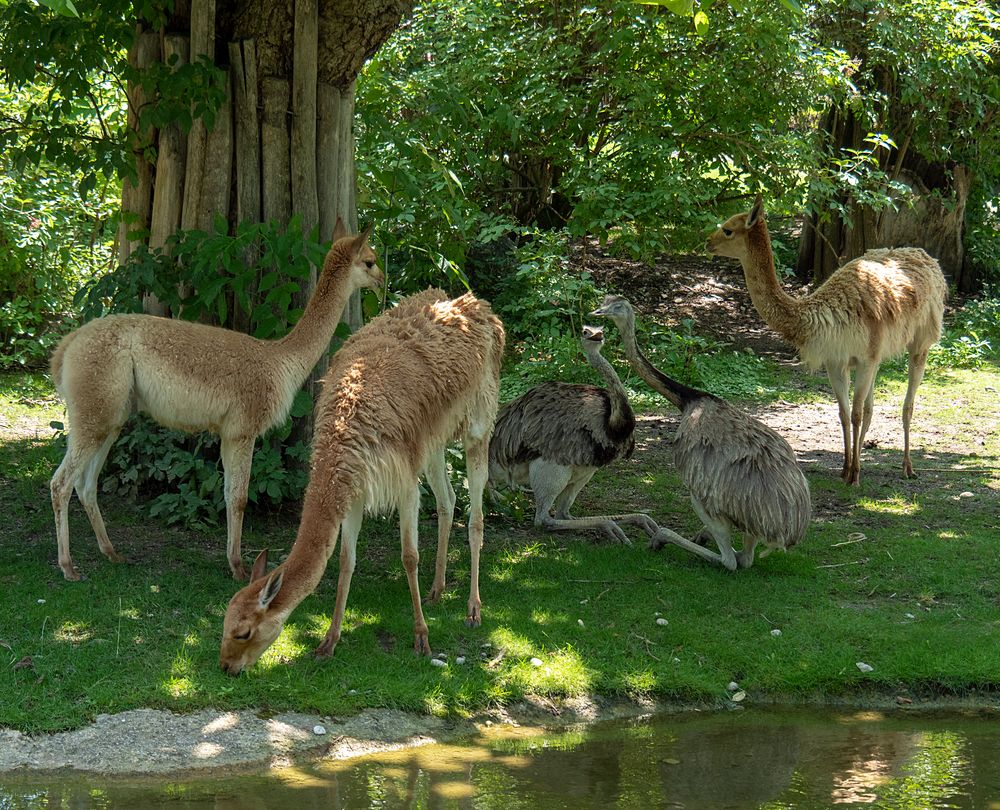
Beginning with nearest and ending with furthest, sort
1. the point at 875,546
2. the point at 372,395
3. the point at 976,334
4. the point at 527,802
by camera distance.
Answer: the point at 527,802 → the point at 372,395 → the point at 875,546 → the point at 976,334

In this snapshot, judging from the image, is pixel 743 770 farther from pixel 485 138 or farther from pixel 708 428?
pixel 485 138

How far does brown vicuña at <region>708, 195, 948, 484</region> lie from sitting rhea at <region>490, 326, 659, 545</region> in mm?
2310

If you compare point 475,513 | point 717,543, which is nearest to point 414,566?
point 475,513

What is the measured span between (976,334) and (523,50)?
769cm

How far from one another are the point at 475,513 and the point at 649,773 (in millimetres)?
2149

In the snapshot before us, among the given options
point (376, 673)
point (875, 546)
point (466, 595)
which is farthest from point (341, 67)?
point (875, 546)

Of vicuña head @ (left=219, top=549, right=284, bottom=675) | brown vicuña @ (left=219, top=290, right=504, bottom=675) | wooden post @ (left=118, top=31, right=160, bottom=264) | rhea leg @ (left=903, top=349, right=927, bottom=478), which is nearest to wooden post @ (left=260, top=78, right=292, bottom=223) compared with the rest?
wooden post @ (left=118, top=31, right=160, bottom=264)

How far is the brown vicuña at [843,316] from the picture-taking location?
1030 centimetres

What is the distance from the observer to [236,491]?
738 centimetres

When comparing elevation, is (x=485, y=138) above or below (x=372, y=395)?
above

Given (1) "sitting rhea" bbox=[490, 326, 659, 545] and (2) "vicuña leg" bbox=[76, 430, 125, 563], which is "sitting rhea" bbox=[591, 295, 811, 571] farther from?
(2) "vicuña leg" bbox=[76, 430, 125, 563]

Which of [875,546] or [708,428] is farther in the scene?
[875,546]

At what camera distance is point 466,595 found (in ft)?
24.5

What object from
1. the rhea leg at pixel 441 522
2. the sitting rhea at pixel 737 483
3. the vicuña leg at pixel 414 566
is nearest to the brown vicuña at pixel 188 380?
the rhea leg at pixel 441 522
